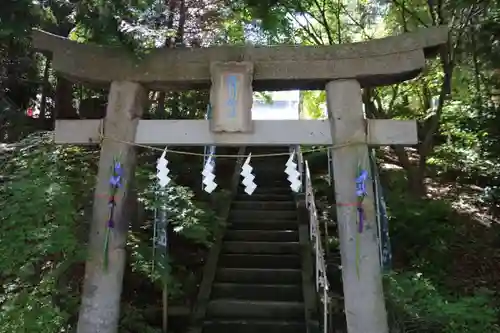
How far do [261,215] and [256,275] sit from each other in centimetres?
165

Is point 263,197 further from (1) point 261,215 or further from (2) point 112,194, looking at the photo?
(2) point 112,194

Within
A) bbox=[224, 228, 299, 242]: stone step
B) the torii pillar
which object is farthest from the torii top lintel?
bbox=[224, 228, 299, 242]: stone step

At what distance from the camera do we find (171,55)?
15.4 feet

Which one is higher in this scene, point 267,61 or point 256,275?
point 267,61

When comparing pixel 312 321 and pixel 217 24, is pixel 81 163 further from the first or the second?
pixel 312 321

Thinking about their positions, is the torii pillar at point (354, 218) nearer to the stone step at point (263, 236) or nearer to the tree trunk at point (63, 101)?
the stone step at point (263, 236)

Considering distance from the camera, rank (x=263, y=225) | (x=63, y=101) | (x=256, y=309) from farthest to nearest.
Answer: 1. (x=263, y=225)
2. (x=63, y=101)
3. (x=256, y=309)

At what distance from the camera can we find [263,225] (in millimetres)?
8031

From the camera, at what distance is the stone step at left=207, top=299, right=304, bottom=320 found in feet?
20.2

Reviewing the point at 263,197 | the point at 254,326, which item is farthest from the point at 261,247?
the point at 263,197

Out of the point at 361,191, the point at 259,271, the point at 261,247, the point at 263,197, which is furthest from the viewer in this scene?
the point at 263,197

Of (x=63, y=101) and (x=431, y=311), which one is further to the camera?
(x=63, y=101)

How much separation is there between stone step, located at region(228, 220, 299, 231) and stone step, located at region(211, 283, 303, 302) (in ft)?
4.83

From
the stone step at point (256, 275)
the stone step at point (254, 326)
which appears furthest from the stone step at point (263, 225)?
the stone step at point (254, 326)
